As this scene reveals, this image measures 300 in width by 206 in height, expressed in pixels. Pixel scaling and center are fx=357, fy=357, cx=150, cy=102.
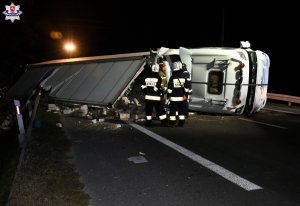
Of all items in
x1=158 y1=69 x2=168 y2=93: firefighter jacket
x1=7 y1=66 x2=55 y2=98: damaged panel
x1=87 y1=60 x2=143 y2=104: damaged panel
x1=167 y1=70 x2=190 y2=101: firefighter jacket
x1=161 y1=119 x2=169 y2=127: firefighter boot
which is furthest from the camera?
x1=7 y1=66 x2=55 y2=98: damaged panel

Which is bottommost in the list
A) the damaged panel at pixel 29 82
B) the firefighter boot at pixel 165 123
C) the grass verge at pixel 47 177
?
the grass verge at pixel 47 177

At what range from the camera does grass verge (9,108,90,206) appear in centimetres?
451

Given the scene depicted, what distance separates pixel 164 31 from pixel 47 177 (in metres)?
43.3

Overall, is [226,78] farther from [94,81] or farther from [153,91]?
[94,81]

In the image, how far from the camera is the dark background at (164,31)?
32156 mm

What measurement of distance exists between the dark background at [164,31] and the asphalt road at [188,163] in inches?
673

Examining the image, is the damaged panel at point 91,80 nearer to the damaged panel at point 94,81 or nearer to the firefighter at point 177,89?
the damaged panel at point 94,81

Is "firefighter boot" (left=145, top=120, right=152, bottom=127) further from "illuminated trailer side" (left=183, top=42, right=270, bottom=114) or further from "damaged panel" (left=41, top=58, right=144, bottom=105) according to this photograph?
"illuminated trailer side" (left=183, top=42, right=270, bottom=114)

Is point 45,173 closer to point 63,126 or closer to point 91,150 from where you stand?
point 91,150

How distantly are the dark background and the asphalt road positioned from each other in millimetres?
17106

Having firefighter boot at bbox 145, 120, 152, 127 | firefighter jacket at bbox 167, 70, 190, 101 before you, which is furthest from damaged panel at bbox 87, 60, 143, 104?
firefighter jacket at bbox 167, 70, 190, 101

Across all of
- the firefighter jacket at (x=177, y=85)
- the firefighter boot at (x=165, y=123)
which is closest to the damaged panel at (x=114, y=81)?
the firefighter boot at (x=165, y=123)

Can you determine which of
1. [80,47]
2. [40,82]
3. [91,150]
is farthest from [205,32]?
[91,150]

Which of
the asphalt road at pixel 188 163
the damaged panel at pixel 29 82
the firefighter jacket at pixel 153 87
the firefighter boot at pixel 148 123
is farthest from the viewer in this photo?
the damaged panel at pixel 29 82
